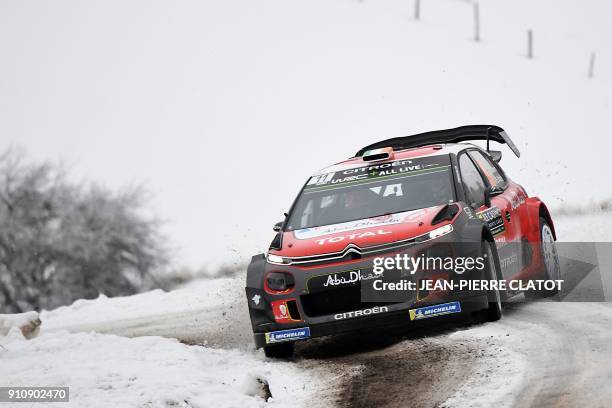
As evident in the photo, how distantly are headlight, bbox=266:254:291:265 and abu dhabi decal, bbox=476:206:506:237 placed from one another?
178cm

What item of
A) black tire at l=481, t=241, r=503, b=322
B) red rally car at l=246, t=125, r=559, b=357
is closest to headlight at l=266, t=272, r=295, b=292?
red rally car at l=246, t=125, r=559, b=357

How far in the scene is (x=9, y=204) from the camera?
99.9 ft

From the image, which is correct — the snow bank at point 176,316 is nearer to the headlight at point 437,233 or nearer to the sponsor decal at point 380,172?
the sponsor decal at point 380,172

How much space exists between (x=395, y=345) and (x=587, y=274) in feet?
12.1

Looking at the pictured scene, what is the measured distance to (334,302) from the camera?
8.20m

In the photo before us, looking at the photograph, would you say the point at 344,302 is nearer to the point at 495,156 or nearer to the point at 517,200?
the point at 517,200

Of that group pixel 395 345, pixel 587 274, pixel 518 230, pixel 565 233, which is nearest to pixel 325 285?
pixel 395 345

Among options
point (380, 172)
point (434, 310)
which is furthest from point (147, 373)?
point (380, 172)

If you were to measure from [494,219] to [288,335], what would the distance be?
2260mm

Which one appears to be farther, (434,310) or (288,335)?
(288,335)

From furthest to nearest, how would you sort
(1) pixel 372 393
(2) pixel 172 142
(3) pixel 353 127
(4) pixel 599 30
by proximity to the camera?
(4) pixel 599 30 → (2) pixel 172 142 → (3) pixel 353 127 → (1) pixel 372 393

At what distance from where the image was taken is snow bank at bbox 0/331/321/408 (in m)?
6.95

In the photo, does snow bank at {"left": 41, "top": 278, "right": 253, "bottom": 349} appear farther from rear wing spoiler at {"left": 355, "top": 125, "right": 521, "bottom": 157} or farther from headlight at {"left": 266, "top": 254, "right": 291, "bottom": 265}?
rear wing spoiler at {"left": 355, "top": 125, "right": 521, "bottom": 157}

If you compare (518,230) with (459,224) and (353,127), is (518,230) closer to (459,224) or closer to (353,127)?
(459,224)
